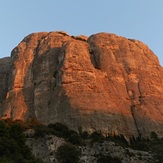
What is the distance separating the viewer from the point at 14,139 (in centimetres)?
3791

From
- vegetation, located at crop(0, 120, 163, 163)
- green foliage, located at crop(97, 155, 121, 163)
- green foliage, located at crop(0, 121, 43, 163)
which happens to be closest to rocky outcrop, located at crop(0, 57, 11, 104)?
vegetation, located at crop(0, 120, 163, 163)

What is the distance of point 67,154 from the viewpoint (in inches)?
1427

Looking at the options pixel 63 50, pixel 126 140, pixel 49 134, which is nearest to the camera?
pixel 49 134

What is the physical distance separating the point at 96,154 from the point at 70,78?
59.7 feet

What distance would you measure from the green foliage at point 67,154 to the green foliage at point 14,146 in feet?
8.81

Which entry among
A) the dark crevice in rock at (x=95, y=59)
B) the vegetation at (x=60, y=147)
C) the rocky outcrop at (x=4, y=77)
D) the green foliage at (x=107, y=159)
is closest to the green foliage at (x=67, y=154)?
the vegetation at (x=60, y=147)

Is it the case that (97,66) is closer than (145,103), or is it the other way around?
(145,103)

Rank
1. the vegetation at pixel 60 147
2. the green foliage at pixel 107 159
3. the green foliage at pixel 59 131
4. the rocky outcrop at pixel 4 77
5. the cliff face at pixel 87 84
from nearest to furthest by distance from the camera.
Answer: the vegetation at pixel 60 147 < the green foliage at pixel 107 159 < the green foliage at pixel 59 131 < the cliff face at pixel 87 84 < the rocky outcrop at pixel 4 77

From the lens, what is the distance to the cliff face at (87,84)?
53250 mm

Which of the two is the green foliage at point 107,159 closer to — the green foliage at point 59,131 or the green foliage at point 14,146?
the green foliage at point 59,131

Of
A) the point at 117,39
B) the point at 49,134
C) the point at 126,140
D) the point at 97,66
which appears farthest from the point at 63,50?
the point at 49,134

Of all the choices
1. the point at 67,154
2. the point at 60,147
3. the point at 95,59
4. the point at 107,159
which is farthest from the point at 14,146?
the point at 95,59

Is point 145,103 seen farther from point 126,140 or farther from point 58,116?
point 58,116

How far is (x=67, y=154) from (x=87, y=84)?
20.5 m
